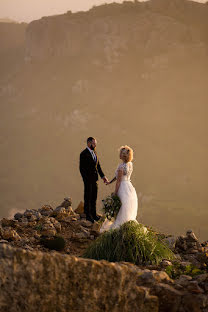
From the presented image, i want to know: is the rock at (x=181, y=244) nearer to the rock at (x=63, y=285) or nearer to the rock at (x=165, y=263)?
the rock at (x=165, y=263)

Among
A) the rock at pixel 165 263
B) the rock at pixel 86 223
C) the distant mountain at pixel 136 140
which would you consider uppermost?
the distant mountain at pixel 136 140

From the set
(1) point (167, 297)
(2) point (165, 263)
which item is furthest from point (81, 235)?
(1) point (167, 297)

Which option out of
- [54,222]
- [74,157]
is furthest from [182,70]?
[54,222]

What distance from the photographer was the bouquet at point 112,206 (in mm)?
10289

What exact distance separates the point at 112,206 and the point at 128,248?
2769 mm

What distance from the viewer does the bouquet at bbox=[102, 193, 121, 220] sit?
10.3 metres

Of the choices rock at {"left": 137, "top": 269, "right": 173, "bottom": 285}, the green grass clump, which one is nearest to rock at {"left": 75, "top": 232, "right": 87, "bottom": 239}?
the green grass clump

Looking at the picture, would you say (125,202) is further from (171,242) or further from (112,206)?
(171,242)

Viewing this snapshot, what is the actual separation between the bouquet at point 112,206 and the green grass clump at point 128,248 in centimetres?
218

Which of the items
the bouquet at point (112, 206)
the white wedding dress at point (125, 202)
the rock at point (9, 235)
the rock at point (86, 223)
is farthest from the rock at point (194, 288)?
the rock at point (86, 223)

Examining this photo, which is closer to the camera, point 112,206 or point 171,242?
point 171,242

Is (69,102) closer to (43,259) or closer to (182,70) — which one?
(182,70)

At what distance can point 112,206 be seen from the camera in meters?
10.3

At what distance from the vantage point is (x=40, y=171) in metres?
159
